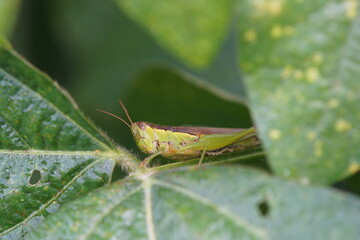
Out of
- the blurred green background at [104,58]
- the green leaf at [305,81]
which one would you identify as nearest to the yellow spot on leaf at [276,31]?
the green leaf at [305,81]

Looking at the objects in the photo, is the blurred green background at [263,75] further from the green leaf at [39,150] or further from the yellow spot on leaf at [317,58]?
the green leaf at [39,150]

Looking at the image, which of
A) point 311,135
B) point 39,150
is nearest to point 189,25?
point 311,135

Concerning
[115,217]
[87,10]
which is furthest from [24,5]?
[115,217]

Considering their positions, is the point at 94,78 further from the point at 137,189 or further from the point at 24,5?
the point at 137,189

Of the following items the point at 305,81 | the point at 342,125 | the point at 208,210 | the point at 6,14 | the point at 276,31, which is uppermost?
the point at 6,14

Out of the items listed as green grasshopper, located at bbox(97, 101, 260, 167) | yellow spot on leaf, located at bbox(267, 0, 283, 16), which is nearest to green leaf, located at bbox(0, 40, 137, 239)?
green grasshopper, located at bbox(97, 101, 260, 167)

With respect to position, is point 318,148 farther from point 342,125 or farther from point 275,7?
point 275,7

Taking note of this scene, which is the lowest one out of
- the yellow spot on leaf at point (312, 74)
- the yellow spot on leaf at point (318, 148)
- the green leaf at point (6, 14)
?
the yellow spot on leaf at point (318, 148)
